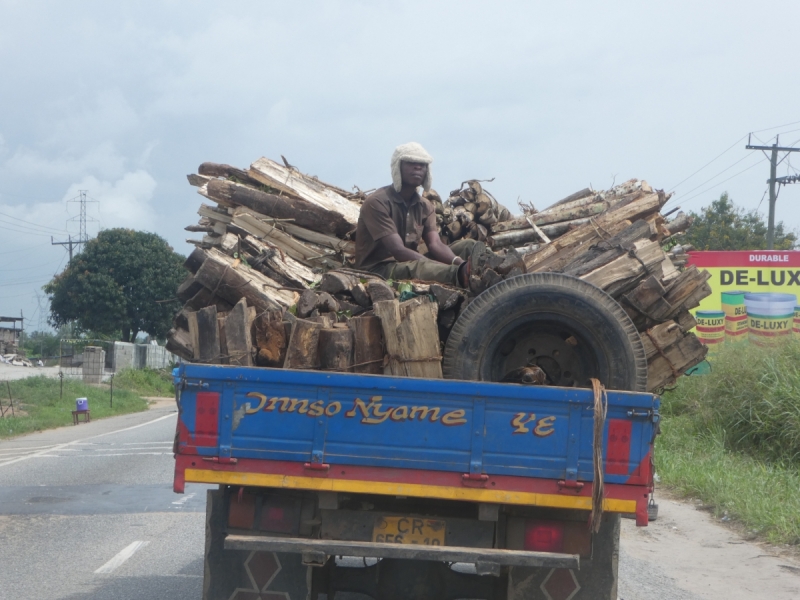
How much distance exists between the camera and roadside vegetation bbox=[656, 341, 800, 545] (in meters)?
9.63

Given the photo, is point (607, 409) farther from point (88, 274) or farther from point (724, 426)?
point (88, 274)

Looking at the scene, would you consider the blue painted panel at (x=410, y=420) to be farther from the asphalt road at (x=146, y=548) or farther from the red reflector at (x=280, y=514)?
the asphalt road at (x=146, y=548)

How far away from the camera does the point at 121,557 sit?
7.09 metres

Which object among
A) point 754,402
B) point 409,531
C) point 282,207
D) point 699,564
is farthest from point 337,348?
point 754,402

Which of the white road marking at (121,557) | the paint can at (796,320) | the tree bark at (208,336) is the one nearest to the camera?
the tree bark at (208,336)

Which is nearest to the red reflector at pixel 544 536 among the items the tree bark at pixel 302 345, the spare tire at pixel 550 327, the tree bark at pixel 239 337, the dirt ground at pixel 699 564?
the spare tire at pixel 550 327

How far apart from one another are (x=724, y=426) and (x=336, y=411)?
1180 centimetres

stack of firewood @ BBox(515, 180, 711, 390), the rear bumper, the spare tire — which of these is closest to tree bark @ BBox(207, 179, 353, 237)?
stack of firewood @ BBox(515, 180, 711, 390)

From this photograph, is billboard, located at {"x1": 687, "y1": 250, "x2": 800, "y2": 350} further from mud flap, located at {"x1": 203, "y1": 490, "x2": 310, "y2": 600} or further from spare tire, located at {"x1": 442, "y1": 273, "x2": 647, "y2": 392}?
mud flap, located at {"x1": 203, "y1": 490, "x2": 310, "y2": 600}

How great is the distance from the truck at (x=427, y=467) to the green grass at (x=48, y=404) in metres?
18.9

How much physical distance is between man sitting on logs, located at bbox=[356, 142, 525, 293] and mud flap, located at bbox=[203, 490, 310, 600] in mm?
2080

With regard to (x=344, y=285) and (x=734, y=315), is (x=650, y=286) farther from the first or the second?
(x=734, y=315)

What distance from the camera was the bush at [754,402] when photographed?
12861mm

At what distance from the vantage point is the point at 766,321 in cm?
2670
